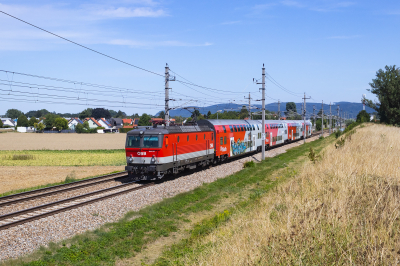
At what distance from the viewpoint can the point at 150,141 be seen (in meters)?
21.3

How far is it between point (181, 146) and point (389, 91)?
3103 centimetres

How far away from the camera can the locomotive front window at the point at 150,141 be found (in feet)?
69.5

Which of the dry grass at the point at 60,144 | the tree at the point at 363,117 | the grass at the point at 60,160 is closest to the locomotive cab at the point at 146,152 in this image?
the grass at the point at 60,160

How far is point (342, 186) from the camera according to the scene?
9.63 meters

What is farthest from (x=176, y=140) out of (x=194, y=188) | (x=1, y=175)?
(x=1, y=175)

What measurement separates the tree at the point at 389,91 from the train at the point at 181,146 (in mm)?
19185

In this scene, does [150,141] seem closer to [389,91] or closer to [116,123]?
[389,91]

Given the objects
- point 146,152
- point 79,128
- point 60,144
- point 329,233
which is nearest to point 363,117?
point 146,152

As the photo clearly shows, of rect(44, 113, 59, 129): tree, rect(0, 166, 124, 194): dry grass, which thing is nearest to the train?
rect(0, 166, 124, 194): dry grass

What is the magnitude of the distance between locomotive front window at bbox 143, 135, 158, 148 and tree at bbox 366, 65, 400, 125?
3291cm

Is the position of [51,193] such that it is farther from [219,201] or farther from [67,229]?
[219,201]

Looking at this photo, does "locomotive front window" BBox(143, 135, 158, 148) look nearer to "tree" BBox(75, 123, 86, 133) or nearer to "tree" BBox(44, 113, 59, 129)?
"tree" BBox(75, 123, 86, 133)

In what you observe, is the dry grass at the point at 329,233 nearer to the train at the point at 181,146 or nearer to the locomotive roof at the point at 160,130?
the train at the point at 181,146

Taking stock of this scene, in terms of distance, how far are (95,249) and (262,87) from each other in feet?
87.9
